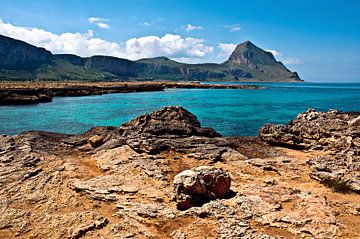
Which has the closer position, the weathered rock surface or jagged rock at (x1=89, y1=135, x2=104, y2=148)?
the weathered rock surface

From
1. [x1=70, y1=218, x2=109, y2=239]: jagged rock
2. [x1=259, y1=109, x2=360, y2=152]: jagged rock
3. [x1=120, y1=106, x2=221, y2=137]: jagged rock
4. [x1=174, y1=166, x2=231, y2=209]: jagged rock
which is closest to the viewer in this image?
[x1=70, y1=218, x2=109, y2=239]: jagged rock

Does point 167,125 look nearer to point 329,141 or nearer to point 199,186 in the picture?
point 199,186

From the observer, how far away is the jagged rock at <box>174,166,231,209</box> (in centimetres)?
1489

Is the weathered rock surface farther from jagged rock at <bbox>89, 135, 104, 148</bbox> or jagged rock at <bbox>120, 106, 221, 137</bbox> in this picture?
jagged rock at <bbox>89, 135, 104, 148</bbox>

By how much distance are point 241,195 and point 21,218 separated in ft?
36.1

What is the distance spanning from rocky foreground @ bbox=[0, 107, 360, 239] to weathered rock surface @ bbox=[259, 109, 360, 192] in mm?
81

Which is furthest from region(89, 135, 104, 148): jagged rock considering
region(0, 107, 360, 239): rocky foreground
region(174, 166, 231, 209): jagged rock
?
region(174, 166, 231, 209): jagged rock

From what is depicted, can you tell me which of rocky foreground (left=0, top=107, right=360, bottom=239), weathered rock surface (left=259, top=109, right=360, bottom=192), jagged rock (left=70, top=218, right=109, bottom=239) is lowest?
jagged rock (left=70, top=218, right=109, bottom=239)

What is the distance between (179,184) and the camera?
15.2m

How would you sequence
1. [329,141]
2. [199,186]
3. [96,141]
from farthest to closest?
1. [96,141]
2. [329,141]
3. [199,186]

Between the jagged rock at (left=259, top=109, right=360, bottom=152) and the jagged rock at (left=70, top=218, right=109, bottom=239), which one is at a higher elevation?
the jagged rock at (left=259, top=109, right=360, bottom=152)

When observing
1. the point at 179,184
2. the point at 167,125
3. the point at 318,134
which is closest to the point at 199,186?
the point at 179,184

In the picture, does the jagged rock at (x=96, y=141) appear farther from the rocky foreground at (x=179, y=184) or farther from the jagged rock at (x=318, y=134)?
the jagged rock at (x=318, y=134)

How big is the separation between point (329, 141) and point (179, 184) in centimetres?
1505
